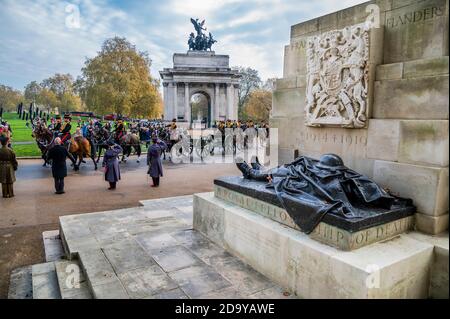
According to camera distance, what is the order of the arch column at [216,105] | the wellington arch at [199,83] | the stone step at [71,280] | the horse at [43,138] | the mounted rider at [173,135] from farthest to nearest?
the arch column at [216,105], the wellington arch at [199,83], the mounted rider at [173,135], the horse at [43,138], the stone step at [71,280]

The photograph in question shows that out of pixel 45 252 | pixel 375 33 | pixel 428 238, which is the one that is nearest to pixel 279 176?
pixel 428 238

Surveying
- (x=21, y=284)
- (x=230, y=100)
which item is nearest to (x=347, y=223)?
(x=21, y=284)

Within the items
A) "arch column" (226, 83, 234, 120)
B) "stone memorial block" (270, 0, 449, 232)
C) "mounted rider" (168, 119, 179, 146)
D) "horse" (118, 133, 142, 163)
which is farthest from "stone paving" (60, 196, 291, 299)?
"arch column" (226, 83, 234, 120)

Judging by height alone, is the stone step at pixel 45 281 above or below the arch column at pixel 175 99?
below

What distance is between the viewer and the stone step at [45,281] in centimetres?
402

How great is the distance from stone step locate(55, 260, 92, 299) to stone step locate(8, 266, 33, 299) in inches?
15.9

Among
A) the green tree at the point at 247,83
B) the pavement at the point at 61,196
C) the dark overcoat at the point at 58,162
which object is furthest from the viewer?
the green tree at the point at 247,83

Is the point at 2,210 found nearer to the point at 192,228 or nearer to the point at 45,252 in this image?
the point at 45,252

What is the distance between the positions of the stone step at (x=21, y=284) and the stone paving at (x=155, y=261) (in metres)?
0.64

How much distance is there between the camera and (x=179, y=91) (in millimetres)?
Answer: 48406

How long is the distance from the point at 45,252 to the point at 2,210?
3572mm

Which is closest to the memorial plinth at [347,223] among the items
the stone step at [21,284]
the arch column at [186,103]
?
the stone step at [21,284]

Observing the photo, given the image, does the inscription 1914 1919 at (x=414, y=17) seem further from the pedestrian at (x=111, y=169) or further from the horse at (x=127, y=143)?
the horse at (x=127, y=143)

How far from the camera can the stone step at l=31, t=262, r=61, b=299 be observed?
4.02 m
